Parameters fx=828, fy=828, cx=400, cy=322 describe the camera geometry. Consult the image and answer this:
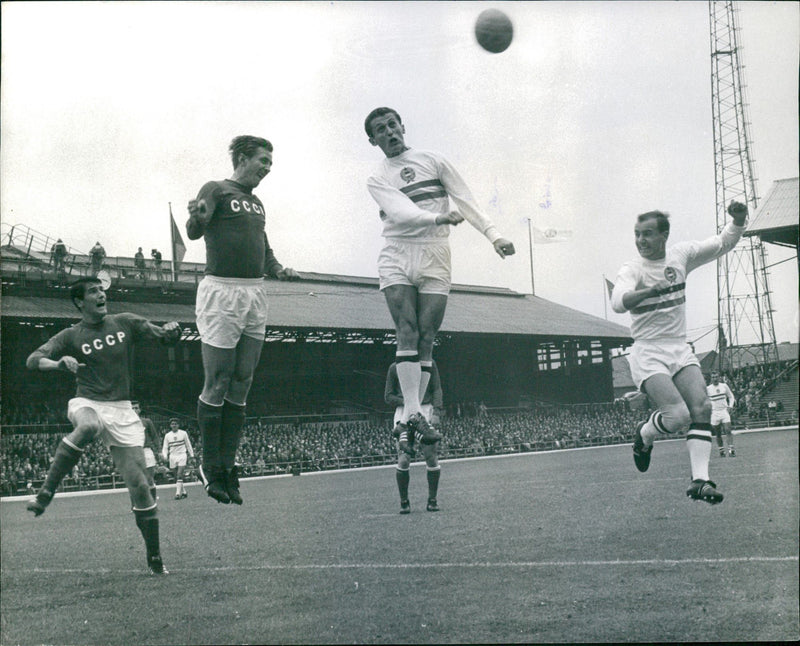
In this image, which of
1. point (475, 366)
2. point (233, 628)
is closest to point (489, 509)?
point (233, 628)

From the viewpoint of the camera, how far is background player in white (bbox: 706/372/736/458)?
16.4ft

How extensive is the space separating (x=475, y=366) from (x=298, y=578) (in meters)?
3.76

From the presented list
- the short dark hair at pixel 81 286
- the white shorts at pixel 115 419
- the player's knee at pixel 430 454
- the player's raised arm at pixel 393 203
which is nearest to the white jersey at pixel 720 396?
the player's knee at pixel 430 454

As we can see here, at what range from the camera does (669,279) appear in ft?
14.9

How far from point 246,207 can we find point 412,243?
0.89 m

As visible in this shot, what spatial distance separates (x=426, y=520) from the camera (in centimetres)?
1263

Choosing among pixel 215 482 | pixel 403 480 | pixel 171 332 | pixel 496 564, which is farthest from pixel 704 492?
pixel 496 564

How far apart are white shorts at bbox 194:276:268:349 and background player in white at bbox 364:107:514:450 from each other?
2.37ft

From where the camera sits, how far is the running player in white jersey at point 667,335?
14.1 feet

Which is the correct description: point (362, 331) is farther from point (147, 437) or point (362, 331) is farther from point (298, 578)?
point (298, 578)

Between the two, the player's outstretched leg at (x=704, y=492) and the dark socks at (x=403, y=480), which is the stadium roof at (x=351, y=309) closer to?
the player's outstretched leg at (x=704, y=492)

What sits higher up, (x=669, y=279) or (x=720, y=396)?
(x=669, y=279)

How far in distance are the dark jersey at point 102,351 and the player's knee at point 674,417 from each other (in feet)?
9.17

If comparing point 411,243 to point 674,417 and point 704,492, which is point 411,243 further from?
point 704,492
